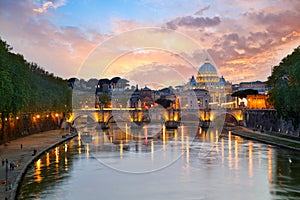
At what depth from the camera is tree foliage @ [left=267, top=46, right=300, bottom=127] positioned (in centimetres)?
5842

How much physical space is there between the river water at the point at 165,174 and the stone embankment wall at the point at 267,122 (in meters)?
19.5

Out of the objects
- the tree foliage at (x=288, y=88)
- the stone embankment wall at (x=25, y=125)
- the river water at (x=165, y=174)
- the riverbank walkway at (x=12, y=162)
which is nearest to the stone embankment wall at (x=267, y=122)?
the tree foliage at (x=288, y=88)

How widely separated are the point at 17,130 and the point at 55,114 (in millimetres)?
33860

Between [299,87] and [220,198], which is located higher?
[299,87]

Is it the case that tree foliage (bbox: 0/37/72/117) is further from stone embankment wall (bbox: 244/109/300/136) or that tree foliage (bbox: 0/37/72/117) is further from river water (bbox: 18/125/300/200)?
stone embankment wall (bbox: 244/109/300/136)

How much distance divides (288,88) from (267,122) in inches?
1353

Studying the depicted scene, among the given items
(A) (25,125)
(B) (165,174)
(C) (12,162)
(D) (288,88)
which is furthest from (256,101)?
(C) (12,162)

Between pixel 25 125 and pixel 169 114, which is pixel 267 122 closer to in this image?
pixel 169 114

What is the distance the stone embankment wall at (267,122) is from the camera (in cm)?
8156

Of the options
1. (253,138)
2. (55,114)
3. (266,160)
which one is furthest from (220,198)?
(55,114)

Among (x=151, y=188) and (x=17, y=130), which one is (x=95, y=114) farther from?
(x=151, y=188)

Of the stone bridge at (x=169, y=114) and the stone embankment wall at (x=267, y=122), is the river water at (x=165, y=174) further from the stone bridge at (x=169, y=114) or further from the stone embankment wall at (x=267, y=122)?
the stone bridge at (x=169, y=114)

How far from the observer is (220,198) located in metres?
32.6

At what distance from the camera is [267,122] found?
318 ft
